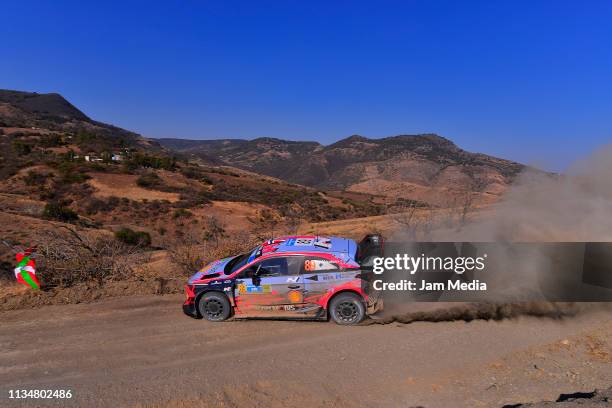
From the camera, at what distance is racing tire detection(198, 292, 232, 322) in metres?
7.89

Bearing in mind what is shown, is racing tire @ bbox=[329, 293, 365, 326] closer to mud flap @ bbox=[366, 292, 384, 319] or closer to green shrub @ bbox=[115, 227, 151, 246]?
mud flap @ bbox=[366, 292, 384, 319]

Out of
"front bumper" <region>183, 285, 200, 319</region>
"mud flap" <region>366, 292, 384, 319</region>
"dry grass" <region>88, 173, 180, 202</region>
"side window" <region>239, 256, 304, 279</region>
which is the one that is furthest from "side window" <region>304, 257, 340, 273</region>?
"dry grass" <region>88, 173, 180, 202</region>

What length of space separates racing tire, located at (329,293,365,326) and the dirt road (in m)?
0.19

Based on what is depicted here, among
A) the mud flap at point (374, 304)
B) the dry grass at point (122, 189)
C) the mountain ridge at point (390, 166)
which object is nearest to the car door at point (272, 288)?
the mud flap at point (374, 304)

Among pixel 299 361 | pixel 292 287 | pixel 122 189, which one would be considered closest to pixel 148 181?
pixel 122 189

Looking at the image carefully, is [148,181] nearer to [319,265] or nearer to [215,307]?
[215,307]

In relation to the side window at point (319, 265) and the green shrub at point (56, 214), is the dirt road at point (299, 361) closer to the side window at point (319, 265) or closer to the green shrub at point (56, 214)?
the side window at point (319, 265)

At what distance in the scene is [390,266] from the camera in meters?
7.73

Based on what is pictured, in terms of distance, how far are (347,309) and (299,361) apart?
1515 mm

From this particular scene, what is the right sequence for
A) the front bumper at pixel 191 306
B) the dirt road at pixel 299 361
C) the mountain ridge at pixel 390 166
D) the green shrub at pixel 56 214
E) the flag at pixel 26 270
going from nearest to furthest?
the dirt road at pixel 299 361
the front bumper at pixel 191 306
the flag at pixel 26 270
the green shrub at pixel 56 214
the mountain ridge at pixel 390 166

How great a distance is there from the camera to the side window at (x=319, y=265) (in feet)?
25.0

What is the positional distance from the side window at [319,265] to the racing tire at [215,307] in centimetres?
174

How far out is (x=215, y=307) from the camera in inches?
312

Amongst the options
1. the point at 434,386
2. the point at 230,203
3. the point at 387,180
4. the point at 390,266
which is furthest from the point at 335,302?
the point at 387,180
